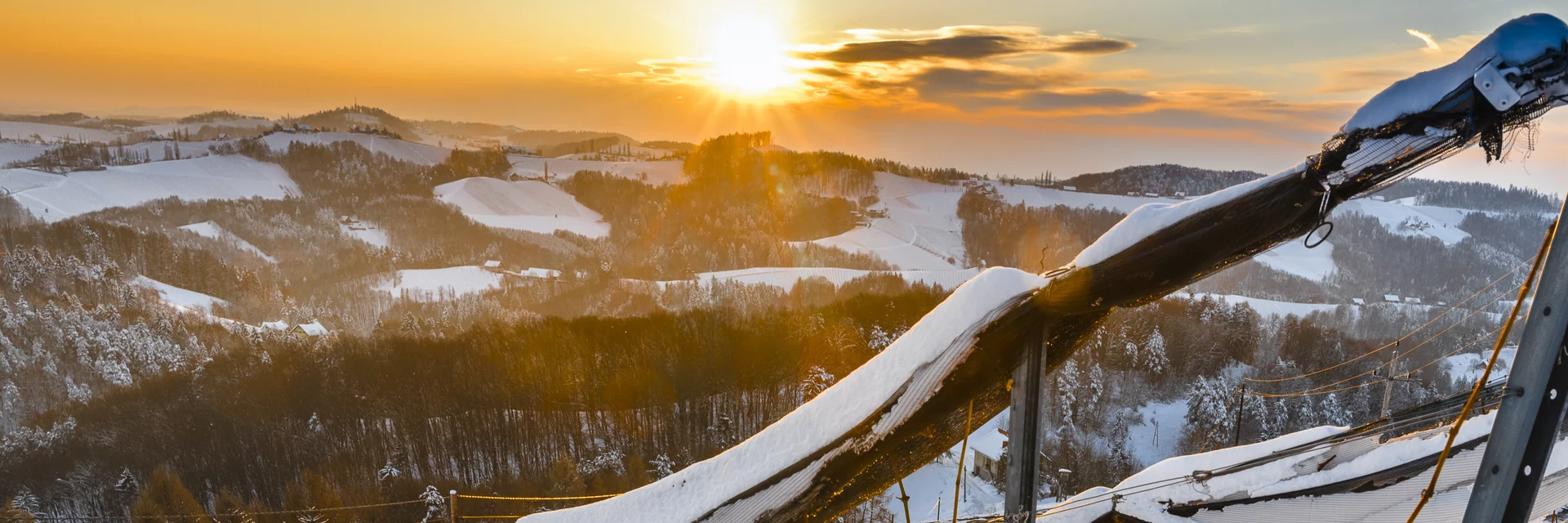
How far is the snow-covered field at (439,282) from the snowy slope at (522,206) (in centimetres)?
2409

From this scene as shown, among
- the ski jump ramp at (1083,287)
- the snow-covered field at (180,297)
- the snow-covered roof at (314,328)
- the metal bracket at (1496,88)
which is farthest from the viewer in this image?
the snow-covered field at (180,297)

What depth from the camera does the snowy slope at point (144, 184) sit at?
331ft

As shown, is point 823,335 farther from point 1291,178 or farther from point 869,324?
point 1291,178

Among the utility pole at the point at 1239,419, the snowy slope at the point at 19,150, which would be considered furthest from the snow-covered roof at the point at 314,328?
the snowy slope at the point at 19,150

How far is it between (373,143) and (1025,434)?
585 feet

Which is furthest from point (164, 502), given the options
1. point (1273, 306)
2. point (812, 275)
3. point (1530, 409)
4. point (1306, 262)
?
point (1306, 262)

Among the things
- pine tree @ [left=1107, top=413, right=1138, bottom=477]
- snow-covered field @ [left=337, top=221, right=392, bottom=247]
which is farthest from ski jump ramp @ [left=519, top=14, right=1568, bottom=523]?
snow-covered field @ [left=337, top=221, right=392, bottom=247]

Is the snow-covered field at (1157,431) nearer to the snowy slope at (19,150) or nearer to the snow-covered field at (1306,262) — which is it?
the snow-covered field at (1306,262)

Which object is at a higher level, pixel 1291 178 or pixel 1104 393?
pixel 1291 178

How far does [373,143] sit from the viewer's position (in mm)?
154625

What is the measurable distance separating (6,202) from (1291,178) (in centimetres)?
13267

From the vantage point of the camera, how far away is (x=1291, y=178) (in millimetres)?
2344

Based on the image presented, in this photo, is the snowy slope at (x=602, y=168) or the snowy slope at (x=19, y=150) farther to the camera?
the snowy slope at (x=602, y=168)

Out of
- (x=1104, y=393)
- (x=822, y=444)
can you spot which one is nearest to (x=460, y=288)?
(x=1104, y=393)
